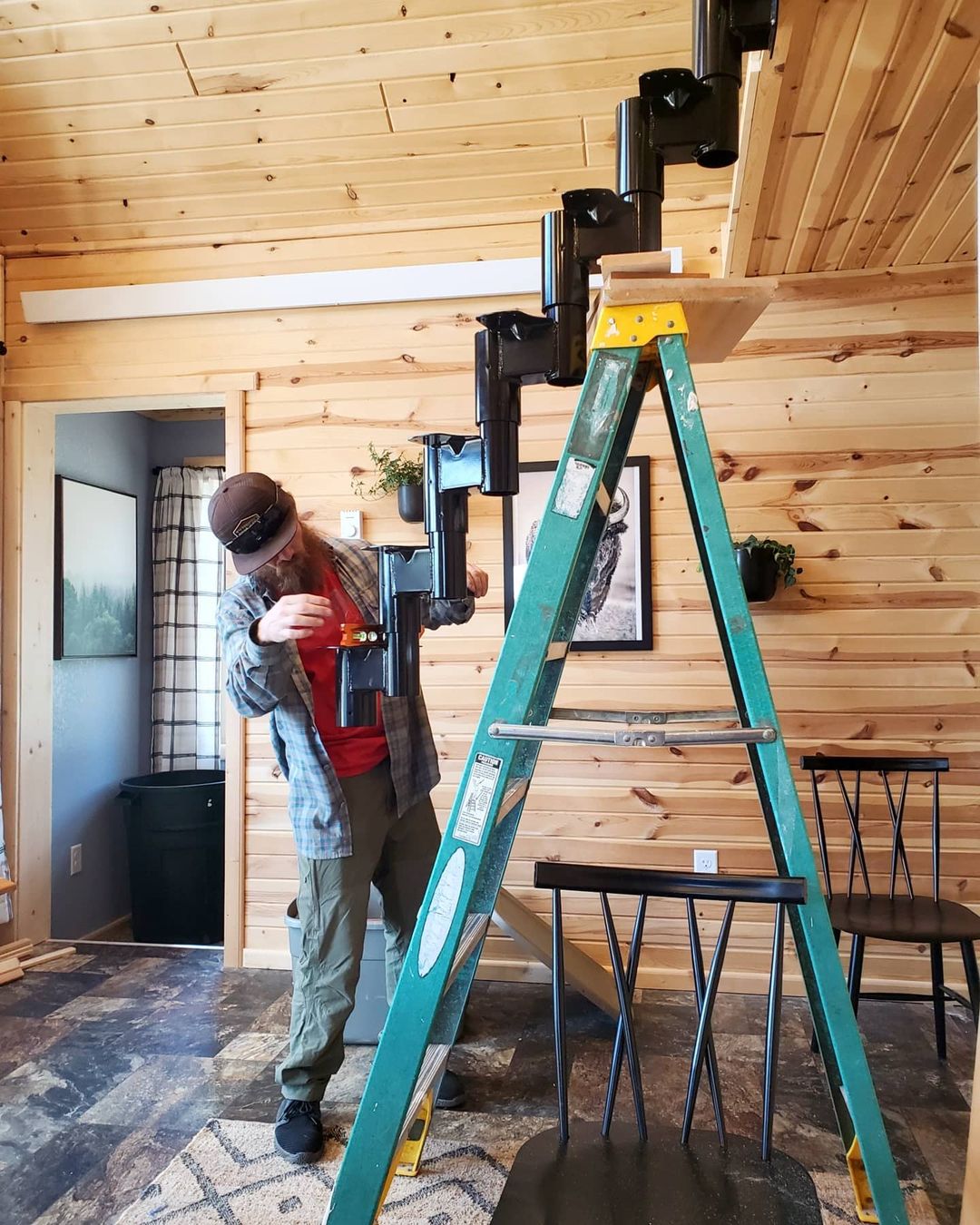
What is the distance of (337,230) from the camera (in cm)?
328

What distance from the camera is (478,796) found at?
51.2 inches

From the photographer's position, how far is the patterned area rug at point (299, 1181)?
189cm

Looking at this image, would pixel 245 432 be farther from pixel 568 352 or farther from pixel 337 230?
pixel 568 352

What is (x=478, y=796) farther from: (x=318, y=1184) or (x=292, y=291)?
(x=292, y=291)

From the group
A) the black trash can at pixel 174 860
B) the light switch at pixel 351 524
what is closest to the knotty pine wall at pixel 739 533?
the light switch at pixel 351 524

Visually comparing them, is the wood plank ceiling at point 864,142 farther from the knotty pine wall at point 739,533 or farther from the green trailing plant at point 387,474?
the green trailing plant at point 387,474

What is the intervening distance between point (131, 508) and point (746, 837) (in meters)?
3.32

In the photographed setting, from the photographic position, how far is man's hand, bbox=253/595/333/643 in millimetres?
1795

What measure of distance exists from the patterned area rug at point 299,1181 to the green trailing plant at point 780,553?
1.74 m

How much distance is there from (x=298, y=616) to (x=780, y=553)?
5.69 feet

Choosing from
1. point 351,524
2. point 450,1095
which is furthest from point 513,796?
point 351,524

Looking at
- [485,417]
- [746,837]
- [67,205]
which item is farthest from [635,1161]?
[67,205]

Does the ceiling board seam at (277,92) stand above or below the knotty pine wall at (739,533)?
above

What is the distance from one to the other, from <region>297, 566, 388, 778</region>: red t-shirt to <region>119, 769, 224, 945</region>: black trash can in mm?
1952
